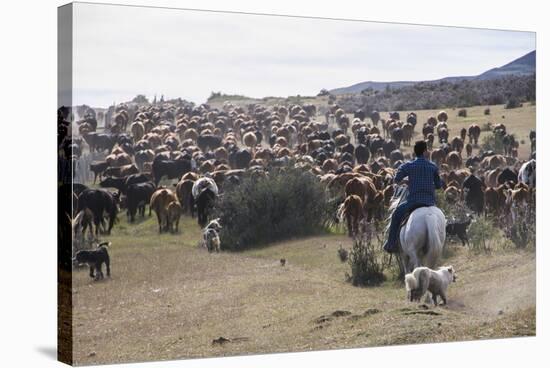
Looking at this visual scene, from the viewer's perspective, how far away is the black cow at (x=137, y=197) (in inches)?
622

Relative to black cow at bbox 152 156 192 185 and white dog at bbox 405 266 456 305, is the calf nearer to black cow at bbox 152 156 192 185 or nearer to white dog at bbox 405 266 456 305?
black cow at bbox 152 156 192 185

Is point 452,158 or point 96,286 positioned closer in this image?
point 96,286

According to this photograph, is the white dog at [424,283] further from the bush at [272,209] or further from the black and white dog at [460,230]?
the bush at [272,209]

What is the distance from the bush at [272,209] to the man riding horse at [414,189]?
3.04ft

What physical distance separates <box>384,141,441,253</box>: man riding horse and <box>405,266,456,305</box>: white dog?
42 centimetres

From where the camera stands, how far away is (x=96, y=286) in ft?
50.3

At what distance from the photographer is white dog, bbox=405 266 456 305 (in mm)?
17406

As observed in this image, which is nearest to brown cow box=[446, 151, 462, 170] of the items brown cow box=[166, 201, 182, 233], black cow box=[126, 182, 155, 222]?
brown cow box=[166, 201, 182, 233]

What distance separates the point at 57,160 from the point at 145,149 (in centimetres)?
113

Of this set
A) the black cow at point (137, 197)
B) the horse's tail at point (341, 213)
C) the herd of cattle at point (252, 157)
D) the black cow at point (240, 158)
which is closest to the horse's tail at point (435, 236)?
the herd of cattle at point (252, 157)

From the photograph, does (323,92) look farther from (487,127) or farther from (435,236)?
(487,127)

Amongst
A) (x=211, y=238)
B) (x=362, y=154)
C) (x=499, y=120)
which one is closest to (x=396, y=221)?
(x=362, y=154)

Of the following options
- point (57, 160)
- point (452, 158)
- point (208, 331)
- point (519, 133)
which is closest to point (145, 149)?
point (57, 160)

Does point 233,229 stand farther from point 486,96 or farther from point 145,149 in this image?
point 486,96
